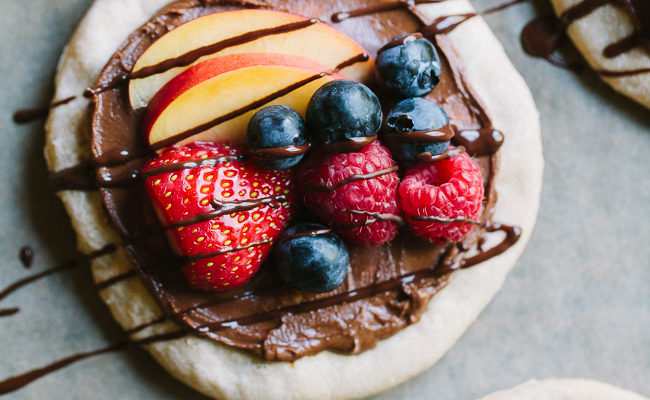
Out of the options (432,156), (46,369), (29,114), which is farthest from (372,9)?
(46,369)

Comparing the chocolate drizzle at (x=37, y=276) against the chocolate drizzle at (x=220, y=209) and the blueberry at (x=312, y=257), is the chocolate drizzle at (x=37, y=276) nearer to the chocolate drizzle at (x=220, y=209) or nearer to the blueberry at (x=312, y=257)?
the chocolate drizzle at (x=220, y=209)

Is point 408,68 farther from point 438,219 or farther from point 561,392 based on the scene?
point 561,392

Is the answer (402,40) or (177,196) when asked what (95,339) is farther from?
(402,40)

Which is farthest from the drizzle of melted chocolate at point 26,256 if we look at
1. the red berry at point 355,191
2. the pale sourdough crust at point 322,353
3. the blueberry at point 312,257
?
the red berry at point 355,191

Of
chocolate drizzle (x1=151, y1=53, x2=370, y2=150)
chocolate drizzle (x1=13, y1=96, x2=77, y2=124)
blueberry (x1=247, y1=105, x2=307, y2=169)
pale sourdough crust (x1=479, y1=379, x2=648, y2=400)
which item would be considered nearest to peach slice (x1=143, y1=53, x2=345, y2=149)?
chocolate drizzle (x1=151, y1=53, x2=370, y2=150)

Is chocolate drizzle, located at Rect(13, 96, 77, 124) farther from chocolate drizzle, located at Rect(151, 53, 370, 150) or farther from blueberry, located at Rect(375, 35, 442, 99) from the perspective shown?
blueberry, located at Rect(375, 35, 442, 99)

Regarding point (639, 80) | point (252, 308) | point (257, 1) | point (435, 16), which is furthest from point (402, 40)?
point (639, 80)
